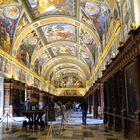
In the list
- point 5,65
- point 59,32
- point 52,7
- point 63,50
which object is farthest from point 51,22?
point 63,50

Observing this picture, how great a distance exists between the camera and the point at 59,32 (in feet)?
95.5

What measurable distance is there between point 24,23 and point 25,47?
19.9 ft

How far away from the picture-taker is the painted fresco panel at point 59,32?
26.8m

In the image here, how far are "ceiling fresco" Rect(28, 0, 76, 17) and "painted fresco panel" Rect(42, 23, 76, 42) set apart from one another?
3397mm

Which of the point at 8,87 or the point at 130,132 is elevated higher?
the point at 8,87

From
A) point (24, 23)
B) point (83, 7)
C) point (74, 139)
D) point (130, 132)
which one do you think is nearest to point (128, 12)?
point (130, 132)

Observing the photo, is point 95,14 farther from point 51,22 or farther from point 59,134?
point 59,134

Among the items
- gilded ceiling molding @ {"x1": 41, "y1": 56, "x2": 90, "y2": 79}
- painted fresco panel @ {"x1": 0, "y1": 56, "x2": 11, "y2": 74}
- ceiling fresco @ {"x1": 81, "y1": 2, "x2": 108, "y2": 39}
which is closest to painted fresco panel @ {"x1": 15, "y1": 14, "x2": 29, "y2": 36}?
painted fresco panel @ {"x1": 0, "y1": 56, "x2": 11, "y2": 74}

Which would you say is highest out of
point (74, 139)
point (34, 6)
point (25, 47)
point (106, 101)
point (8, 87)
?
point (34, 6)

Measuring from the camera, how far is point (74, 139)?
9664 millimetres

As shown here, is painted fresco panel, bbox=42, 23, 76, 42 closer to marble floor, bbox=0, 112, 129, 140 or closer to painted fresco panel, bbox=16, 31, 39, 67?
painted fresco panel, bbox=16, 31, 39, 67

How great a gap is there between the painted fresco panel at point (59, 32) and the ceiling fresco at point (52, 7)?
3397mm

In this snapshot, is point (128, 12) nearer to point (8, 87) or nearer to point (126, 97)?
point (126, 97)

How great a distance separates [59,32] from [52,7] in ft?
24.1
